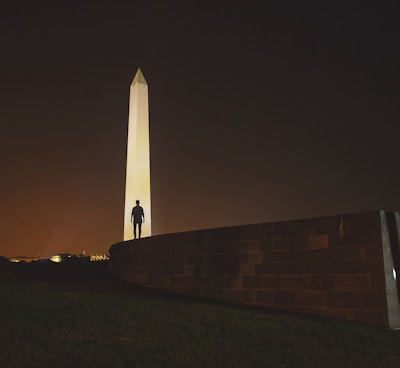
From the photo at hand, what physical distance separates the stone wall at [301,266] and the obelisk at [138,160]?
35.3 ft

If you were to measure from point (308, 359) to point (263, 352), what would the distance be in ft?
1.87

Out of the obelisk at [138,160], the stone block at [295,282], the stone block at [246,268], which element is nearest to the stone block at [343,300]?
the stone block at [295,282]

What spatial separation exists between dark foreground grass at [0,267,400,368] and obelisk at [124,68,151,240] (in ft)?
43.7

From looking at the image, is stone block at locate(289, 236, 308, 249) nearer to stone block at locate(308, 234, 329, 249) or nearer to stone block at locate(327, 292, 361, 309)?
stone block at locate(308, 234, 329, 249)

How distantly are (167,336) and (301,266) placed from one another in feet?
13.2

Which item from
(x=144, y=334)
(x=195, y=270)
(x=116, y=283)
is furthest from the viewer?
(x=116, y=283)

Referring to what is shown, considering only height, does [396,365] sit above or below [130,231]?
below

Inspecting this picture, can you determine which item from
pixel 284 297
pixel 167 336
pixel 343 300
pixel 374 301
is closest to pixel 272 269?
pixel 284 297

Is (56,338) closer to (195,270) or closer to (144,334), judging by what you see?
(144,334)

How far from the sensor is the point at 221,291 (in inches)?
463

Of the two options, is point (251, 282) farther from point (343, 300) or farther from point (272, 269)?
point (343, 300)

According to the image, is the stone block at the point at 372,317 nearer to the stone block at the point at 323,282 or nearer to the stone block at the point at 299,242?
the stone block at the point at 323,282

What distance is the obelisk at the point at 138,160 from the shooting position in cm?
2397

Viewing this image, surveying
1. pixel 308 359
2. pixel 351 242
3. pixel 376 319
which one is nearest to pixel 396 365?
pixel 308 359
